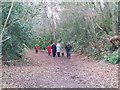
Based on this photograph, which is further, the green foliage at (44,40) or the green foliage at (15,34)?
the green foliage at (44,40)

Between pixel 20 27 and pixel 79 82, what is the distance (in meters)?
8.57

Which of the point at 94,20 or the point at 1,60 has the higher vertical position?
the point at 94,20

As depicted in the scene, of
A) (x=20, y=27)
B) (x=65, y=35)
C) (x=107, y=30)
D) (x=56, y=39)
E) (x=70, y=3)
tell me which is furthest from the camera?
(x=56, y=39)

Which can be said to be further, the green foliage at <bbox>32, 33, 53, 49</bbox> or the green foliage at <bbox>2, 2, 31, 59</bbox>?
the green foliage at <bbox>32, 33, 53, 49</bbox>

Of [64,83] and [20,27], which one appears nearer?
[64,83]

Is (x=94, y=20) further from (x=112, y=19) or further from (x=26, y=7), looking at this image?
(x=26, y=7)

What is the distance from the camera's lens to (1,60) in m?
18.6

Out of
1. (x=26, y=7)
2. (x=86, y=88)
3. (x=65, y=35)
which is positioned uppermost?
(x=26, y=7)

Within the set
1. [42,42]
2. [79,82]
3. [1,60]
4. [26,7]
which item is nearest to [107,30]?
[26,7]

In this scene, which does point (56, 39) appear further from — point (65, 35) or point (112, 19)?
point (112, 19)

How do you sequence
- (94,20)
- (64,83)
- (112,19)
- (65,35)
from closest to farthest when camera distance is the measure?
(64,83), (112,19), (94,20), (65,35)

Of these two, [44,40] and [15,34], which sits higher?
[15,34]

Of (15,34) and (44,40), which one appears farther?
(44,40)

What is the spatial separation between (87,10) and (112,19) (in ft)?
14.8
